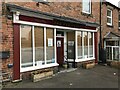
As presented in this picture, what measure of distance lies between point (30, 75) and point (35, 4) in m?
3.76

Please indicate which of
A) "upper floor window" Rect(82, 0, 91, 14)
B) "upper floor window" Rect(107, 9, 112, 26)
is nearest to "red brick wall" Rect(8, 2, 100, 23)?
"upper floor window" Rect(82, 0, 91, 14)

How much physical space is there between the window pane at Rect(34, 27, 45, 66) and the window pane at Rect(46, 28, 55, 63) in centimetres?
42

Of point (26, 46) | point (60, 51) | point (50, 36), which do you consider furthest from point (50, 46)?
point (60, 51)

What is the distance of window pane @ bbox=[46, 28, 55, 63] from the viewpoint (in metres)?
11.7

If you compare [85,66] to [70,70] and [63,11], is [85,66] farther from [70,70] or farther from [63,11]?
[63,11]

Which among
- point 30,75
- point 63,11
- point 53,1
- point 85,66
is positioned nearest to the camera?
point 30,75

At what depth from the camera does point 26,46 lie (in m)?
10.3

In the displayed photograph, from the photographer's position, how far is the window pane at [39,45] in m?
11.0

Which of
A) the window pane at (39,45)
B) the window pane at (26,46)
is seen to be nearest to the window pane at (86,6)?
the window pane at (39,45)

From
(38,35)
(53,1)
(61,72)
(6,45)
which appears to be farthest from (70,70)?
(6,45)

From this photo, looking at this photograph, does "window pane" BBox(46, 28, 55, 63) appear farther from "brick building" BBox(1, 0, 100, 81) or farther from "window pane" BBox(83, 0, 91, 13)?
"window pane" BBox(83, 0, 91, 13)

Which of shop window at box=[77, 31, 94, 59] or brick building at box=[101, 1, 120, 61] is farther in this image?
brick building at box=[101, 1, 120, 61]

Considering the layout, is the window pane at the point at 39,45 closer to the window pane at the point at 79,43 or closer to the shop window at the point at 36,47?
the shop window at the point at 36,47

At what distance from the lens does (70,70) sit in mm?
13203
